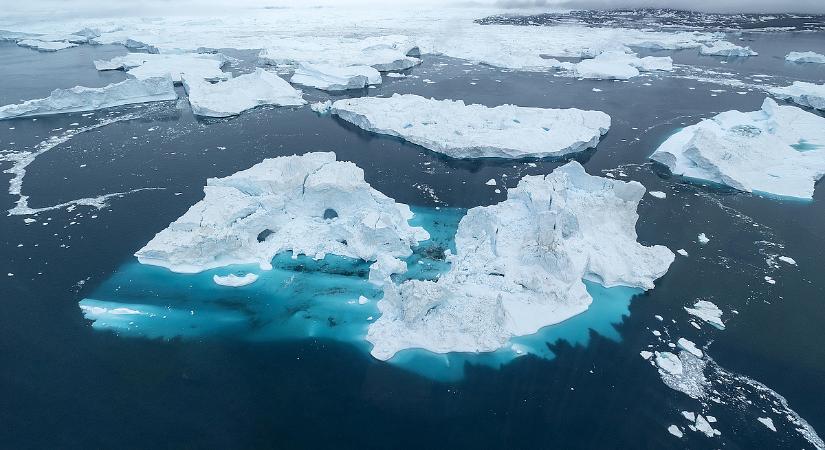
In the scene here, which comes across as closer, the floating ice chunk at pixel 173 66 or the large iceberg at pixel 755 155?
the large iceberg at pixel 755 155

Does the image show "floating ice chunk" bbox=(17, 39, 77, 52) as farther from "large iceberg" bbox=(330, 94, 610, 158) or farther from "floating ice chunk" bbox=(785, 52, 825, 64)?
"floating ice chunk" bbox=(785, 52, 825, 64)

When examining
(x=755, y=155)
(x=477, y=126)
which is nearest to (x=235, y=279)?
(x=477, y=126)

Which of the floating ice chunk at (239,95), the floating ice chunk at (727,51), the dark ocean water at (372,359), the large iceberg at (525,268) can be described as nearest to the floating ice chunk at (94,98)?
the floating ice chunk at (239,95)

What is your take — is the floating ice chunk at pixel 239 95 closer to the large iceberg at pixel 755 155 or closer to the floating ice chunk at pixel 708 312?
the large iceberg at pixel 755 155

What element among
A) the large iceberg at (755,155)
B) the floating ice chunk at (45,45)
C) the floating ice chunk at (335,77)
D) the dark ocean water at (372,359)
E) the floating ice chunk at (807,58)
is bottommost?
the dark ocean water at (372,359)

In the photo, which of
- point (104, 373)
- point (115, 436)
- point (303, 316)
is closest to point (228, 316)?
point (303, 316)

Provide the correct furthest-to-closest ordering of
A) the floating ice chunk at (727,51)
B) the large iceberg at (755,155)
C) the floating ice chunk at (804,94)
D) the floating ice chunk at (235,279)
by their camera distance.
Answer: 1. the floating ice chunk at (727,51)
2. the floating ice chunk at (804,94)
3. the large iceberg at (755,155)
4. the floating ice chunk at (235,279)

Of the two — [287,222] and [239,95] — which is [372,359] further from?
[239,95]
